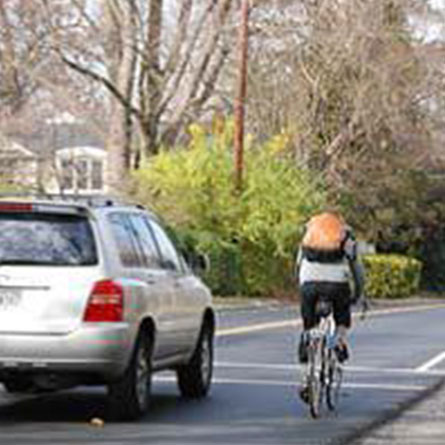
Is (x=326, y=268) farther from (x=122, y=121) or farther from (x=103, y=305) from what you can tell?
(x=122, y=121)

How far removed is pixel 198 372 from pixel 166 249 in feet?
4.63

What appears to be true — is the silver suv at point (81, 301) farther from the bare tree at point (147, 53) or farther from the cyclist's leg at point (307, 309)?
the bare tree at point (147, 53)

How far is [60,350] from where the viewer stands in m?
12.3

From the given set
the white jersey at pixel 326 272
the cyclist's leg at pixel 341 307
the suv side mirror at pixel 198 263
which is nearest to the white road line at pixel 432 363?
the suv side mirror at pixel 198 263

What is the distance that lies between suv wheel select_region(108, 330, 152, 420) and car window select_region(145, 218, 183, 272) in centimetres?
122

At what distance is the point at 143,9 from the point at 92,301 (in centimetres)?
3454

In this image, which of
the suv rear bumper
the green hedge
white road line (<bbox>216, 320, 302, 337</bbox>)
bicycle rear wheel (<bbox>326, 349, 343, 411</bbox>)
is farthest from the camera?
the green hedge

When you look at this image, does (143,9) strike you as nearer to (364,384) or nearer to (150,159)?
(150,159)

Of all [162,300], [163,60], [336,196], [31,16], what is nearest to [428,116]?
[336,196]

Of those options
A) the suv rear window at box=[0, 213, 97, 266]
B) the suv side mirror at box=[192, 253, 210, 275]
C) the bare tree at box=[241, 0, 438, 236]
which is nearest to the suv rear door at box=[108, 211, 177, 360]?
the suv rear window at box=[0, 213, 97, 266]

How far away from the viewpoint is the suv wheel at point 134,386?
1283 cm

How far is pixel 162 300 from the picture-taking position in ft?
44.7

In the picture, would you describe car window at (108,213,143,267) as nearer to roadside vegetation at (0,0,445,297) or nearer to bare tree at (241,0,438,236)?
roadside vegetation at (0,0,445,297)

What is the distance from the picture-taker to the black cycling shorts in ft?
44.9
